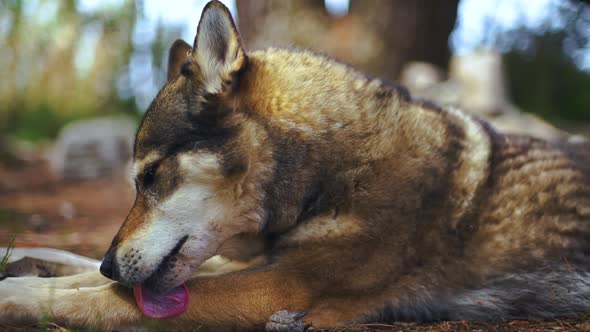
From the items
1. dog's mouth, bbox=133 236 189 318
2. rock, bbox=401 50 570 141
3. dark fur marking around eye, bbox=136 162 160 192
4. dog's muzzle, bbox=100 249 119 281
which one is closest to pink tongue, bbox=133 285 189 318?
dog's mouth, bbox=133 236 189 318

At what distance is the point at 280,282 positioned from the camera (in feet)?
9.22

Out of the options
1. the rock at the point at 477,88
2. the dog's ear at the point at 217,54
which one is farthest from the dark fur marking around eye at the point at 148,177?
the rock at the point at 477,88

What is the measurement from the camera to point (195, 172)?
2824mm

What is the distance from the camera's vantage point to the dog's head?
2811mm

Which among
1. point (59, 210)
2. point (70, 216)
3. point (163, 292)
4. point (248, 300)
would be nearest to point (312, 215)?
point (248, 300)

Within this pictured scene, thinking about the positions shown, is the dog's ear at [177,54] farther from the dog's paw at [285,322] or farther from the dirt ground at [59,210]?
the dog's paw at [285,322]

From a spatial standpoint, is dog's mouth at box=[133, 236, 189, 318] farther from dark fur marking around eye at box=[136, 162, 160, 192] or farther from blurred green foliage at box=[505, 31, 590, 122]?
blurred green foliage at box=[505, 31, 590, 122]

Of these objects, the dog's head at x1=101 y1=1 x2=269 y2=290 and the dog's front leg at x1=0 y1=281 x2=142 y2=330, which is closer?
the dog's front leg at x1=0 y1=281 x2=142 y2=330

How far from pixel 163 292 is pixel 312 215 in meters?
0.81

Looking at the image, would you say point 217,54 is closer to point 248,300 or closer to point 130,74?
point 248,300

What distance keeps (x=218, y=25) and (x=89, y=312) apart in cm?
145

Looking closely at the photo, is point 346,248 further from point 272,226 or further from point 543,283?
point 543,283

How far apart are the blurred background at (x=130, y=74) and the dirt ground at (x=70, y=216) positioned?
0.03 m

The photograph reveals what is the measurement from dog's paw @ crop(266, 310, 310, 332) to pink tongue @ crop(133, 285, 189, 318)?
414 mm
